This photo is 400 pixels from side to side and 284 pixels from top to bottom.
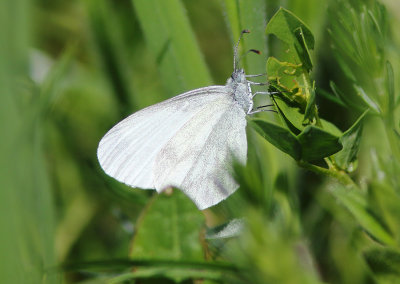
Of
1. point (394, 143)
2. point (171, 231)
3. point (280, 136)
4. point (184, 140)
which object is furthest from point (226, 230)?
point (184, 140)

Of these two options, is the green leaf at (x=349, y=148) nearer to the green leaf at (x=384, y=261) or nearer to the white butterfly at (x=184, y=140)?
the green leaf at (x=384, y=261)

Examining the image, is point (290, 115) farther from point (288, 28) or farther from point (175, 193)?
point (175, 193)

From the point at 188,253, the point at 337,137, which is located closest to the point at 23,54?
the point at 188,253

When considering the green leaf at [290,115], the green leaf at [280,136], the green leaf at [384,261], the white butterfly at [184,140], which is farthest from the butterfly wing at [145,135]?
the green leaf at [384,261]

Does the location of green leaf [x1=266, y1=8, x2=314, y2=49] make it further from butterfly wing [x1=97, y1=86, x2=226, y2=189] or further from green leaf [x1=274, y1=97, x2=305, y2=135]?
butterfly wing [x1=97, y1=86, x2=226, y2=189]

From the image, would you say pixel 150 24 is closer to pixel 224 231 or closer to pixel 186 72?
pixel 186 72
